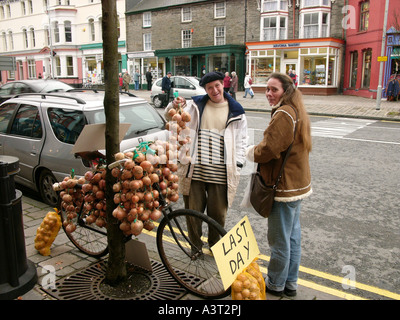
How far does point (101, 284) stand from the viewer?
333 centimetres

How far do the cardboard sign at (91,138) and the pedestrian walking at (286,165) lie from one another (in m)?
1.34

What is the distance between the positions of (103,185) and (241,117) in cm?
145

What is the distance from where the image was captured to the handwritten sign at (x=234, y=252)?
111 inches

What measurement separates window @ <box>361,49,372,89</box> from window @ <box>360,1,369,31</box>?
162 centimetres

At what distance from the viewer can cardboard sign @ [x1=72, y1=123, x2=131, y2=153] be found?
3.23 meters

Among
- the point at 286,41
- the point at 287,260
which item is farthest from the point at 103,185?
Answer: the point at 286,41

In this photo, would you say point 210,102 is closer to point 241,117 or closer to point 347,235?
point 241,117

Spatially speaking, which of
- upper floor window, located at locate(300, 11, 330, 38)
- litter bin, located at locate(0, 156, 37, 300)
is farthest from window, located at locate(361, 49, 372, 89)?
litter bin, located at locate(0, 156, 37, 300)

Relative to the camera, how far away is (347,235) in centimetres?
459

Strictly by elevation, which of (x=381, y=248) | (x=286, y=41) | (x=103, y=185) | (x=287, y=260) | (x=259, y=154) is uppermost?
(x=286, y=41)

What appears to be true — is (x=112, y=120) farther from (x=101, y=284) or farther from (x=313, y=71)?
(x=313, y=71)

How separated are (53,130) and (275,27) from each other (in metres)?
26.5

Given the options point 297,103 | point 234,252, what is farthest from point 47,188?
point 297,103
